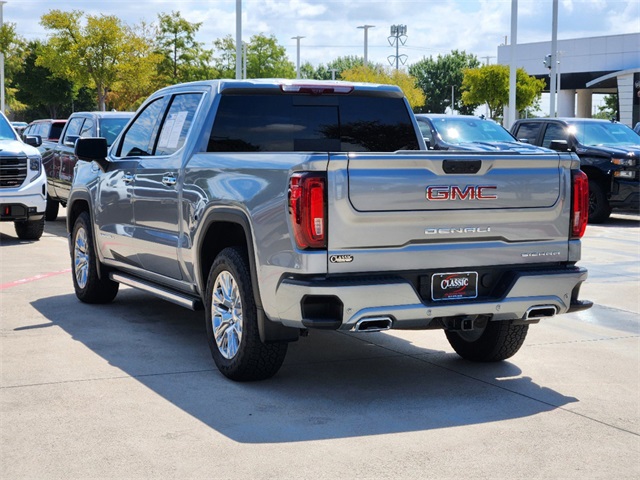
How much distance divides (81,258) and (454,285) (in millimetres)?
4643

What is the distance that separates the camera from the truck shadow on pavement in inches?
228

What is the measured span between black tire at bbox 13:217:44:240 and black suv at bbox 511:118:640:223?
28.2ft

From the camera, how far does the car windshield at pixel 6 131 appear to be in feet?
54.2

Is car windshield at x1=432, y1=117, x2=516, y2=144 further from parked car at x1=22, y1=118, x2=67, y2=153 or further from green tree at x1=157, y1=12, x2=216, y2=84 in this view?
green tree at x1=157, y1=12, x2=216, y2=84

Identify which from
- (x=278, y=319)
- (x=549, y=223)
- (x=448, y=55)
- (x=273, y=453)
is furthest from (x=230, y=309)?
(x=448, y=55)

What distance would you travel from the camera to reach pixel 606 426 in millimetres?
5801

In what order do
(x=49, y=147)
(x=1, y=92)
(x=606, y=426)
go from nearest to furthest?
(x=606, y=426)
(x=49, y=147)
(x=1, y=92)

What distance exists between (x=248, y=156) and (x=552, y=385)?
2.49 metres

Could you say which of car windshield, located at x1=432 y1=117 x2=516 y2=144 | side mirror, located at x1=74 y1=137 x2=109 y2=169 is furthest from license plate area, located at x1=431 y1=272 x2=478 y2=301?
car windshield, located at x1=432 y1=117 x2=516 y2=144

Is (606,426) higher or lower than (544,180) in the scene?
lower

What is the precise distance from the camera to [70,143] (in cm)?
1752

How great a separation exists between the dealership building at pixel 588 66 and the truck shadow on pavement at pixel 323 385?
173ft

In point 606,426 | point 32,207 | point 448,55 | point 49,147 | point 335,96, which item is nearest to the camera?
point 606,426

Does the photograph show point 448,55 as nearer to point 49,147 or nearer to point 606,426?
point 49,147
